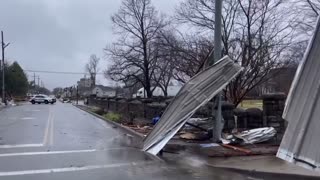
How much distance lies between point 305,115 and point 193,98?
8.83 metres

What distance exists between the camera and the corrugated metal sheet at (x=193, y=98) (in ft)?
47.1

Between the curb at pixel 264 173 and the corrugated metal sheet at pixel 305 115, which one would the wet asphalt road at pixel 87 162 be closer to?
the curb at pixel 264 173

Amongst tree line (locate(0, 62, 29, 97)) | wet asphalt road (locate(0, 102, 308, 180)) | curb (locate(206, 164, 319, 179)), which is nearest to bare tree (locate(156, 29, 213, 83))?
wet asphalt road (locate(0, 102, 308, 180))

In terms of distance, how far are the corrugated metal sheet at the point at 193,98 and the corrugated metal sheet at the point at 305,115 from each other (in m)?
8.08

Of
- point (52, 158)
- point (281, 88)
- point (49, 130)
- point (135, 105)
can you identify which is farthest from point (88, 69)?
point (52, 158)

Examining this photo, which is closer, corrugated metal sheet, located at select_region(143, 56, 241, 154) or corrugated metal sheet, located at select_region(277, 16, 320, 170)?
corrugated metal sheet, located at select_region(277, 16, 320, 170)

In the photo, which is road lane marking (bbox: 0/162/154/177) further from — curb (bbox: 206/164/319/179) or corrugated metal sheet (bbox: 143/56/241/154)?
curb (bbox: 206/164/319/179)

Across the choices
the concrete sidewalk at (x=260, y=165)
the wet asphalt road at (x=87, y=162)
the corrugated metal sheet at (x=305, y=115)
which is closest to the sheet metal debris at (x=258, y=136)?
the concrete sidewalk at (x=260, y=165)

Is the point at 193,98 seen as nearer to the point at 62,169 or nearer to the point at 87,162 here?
the point at 87,162

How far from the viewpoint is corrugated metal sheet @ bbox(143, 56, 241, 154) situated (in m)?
14.3

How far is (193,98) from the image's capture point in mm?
14750

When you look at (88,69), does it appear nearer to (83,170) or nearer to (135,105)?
(135,105)

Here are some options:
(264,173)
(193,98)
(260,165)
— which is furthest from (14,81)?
(264,173)

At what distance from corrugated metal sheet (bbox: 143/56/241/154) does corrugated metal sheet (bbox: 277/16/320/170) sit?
318 inches
